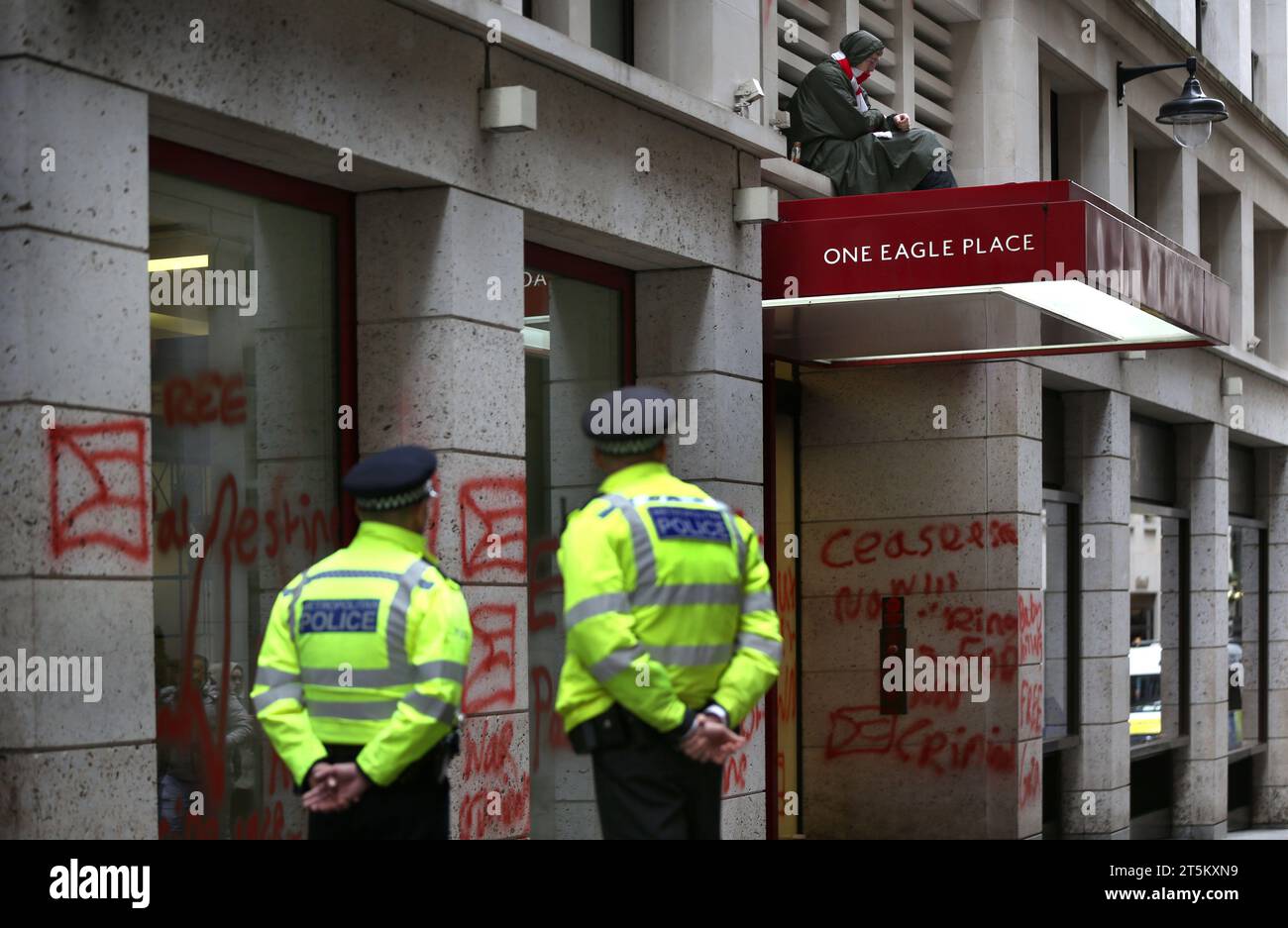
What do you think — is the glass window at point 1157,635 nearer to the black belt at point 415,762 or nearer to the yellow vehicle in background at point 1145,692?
the yellow vehicle in background at point 1145,692

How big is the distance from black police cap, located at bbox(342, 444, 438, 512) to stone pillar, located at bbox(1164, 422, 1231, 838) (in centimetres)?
1641

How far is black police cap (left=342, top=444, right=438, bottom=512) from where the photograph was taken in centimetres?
620

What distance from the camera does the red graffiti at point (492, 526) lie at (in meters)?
9.54

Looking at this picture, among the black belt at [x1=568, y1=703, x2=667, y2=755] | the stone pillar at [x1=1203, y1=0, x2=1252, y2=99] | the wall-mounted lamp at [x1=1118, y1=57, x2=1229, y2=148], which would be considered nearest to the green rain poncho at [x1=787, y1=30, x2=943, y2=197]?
the wall-mounted lamp at [x1=1118, y1=57, x2=1229, y2=148]

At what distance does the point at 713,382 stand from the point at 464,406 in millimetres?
2654

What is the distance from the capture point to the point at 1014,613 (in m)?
15.4

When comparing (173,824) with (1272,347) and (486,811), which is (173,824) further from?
(1272,347)

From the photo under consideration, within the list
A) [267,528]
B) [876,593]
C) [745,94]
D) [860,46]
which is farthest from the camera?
[876,593]

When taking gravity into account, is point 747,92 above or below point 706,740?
above

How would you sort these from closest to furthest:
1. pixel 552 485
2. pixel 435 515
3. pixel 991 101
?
pixel 435 515
pixel 552 485
pixel 991 101

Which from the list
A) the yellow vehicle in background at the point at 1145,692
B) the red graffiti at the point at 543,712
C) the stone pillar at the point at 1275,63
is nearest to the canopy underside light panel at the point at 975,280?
the red graffiti at the point at 543,712

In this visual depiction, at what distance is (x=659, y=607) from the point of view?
6379mm

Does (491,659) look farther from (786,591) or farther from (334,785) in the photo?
(786,591)

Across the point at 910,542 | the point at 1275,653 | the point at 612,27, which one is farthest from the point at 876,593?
the point at 1275,653
